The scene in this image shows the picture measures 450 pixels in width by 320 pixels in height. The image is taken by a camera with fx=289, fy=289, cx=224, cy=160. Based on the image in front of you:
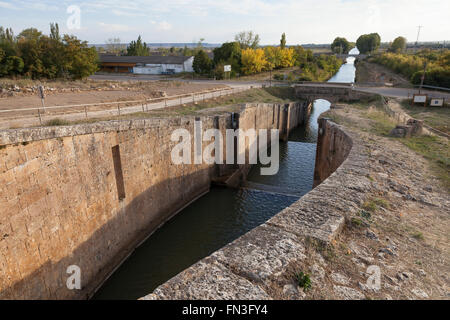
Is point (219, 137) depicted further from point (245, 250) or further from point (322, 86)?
point (322, 86)

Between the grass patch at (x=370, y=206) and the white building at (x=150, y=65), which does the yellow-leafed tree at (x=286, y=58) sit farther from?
the grass patch at (x=370, y=206)

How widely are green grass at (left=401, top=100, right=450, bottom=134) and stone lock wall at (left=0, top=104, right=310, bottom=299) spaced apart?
19528 mm

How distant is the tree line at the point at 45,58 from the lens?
30.0 m

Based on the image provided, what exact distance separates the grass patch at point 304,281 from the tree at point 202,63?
52.8 m

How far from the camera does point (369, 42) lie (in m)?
132

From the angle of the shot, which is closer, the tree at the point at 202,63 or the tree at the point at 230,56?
the tree at the point at 202,63

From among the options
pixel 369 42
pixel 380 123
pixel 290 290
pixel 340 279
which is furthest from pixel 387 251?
pixel 369 42

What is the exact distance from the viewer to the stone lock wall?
28.9 feet

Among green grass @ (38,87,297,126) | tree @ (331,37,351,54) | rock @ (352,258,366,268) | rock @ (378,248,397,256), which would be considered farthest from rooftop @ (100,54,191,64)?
tree @ (331,37,351,54)

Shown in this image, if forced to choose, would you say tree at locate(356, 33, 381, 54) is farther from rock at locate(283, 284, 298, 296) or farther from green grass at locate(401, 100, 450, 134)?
rock at locate(283, 284, 298, 296)

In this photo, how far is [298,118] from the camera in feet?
138

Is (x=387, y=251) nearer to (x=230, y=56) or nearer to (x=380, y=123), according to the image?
(x=380, y=123)

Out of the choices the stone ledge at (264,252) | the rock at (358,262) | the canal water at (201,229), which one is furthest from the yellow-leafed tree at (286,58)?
the rock at (358,262)

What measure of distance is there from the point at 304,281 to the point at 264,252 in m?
1.05
